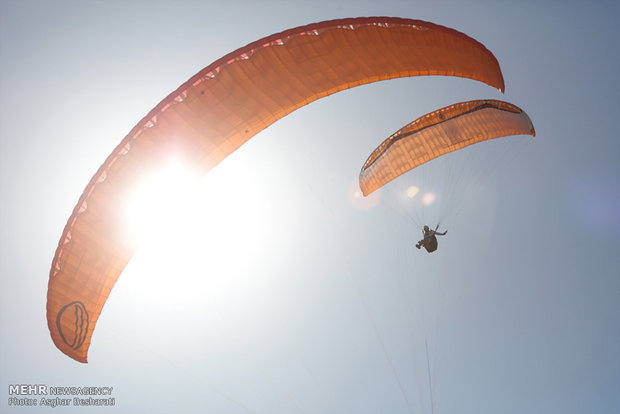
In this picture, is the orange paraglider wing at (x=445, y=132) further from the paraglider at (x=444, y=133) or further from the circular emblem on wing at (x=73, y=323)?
the circular emblem on wing at (x=73, y=323)

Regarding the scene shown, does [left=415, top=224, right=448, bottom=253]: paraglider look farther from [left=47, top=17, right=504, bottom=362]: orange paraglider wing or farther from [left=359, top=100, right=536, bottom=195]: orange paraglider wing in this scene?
[left=47, top=17, right=504, bottom=362]: orange paraglider wing

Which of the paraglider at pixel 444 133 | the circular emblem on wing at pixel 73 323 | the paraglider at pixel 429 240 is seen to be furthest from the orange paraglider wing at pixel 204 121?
the paraglider at pixel 429 240

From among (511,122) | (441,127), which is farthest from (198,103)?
(511,122)

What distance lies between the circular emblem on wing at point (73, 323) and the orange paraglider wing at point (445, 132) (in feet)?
31.7

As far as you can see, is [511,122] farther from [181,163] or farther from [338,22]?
[181,163]

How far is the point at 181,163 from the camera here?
23.7 feet

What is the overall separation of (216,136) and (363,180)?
6845 mm

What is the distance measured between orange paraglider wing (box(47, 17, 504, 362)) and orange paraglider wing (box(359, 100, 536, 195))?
13.0ft

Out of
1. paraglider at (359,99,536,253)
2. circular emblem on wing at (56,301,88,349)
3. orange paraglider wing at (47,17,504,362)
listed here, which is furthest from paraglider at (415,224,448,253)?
circular emblem on wing at (56,301,88,349)

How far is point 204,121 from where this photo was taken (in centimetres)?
728

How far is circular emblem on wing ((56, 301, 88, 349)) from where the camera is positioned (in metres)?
7.06

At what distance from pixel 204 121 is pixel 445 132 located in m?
8.24

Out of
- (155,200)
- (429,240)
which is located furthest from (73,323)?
(429,240)

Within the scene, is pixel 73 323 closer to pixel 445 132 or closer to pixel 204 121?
pixel 204 121
